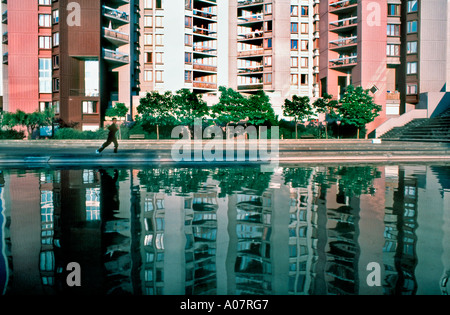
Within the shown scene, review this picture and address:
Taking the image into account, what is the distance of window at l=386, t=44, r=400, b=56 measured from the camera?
49.8 metres

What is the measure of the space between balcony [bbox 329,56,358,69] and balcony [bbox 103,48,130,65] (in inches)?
973

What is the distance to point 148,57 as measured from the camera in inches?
2089

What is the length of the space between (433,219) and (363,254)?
2.49m

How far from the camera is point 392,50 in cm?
4978

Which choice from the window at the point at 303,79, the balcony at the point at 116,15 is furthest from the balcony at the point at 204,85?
the window at the point at 303,79

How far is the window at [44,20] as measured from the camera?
47.3 m

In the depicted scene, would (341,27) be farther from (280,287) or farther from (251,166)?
(280,287)

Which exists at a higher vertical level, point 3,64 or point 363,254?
point 3,64

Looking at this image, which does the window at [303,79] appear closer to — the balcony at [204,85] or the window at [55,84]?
the balcony at [204,85]

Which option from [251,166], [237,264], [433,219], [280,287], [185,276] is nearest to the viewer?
[280,287]

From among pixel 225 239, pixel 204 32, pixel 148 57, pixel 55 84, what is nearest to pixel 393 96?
pixel 204 32
